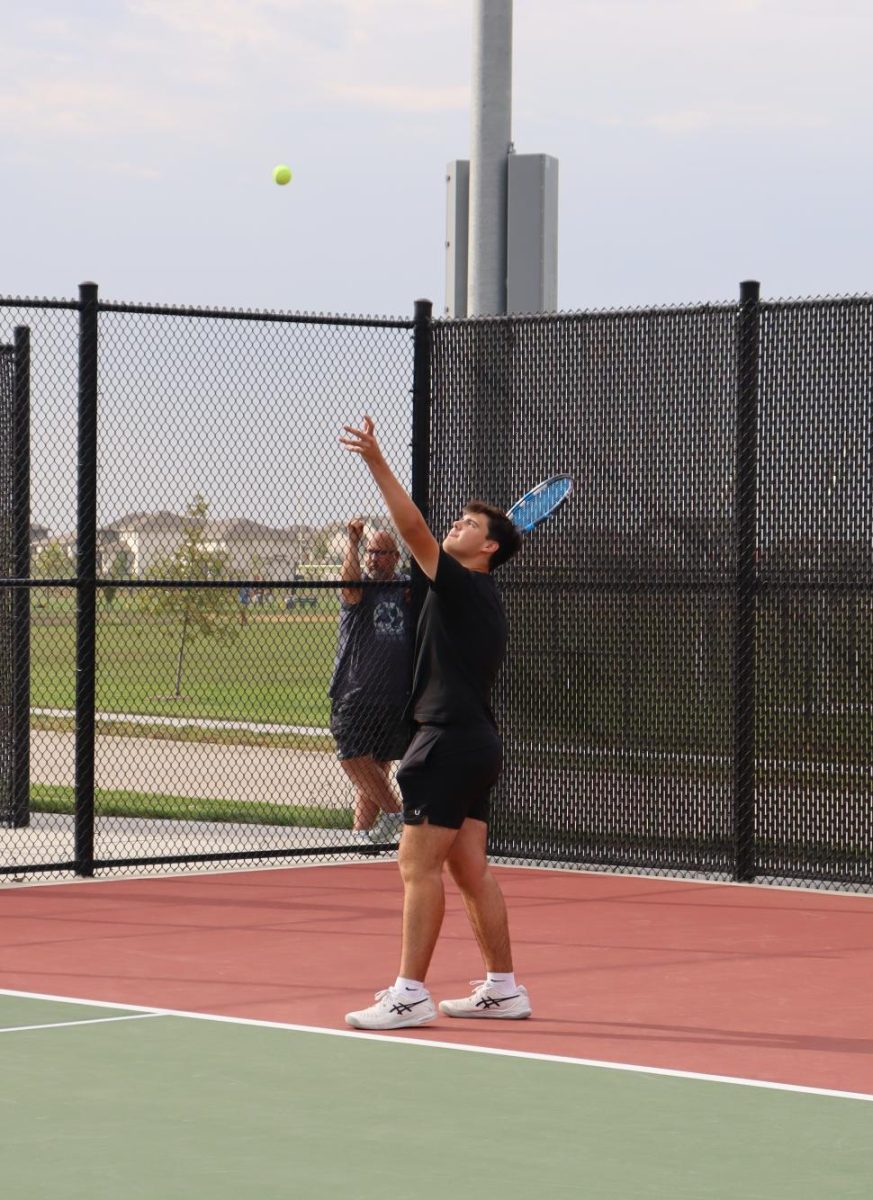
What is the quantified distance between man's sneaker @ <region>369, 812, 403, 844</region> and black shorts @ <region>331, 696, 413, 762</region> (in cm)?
34

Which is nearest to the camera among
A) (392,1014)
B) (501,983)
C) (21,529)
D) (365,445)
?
(365,445)

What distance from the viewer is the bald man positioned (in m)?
12.7

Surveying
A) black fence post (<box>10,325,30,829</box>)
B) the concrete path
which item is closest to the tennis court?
black fence post (<box>10,325,30,829</box>)

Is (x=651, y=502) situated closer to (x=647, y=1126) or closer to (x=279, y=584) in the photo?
(x=279, y=584)

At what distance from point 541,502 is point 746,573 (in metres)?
1.16

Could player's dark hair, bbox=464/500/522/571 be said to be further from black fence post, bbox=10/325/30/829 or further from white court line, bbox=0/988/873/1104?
black fence post, bbox=10/325/30/829

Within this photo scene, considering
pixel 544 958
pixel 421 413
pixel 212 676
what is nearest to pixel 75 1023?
pixel 544 958

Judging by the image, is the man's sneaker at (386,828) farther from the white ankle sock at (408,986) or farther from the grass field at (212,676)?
the grass field at (212,676)

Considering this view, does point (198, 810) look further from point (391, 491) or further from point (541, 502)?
point (391, 491)

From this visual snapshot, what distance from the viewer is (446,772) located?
25.5ft

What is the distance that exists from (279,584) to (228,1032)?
464 cm

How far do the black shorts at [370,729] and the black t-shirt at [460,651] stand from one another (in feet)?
16.0

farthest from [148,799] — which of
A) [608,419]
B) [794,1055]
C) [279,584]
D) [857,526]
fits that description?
[794,1055]

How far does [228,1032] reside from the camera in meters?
7.68
